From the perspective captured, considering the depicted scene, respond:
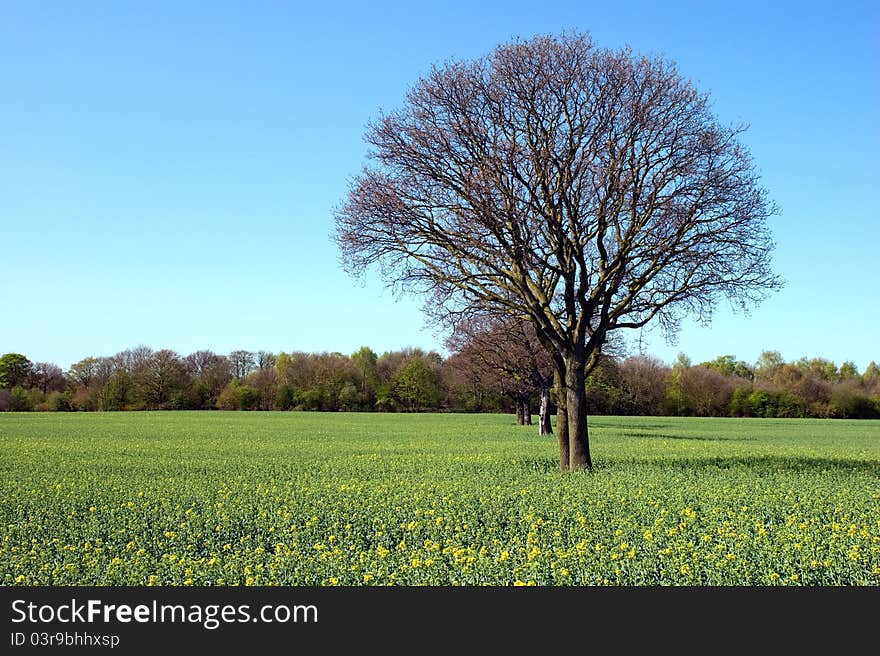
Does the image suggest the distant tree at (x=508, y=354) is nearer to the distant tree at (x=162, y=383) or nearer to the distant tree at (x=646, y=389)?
the distant tree at (x=646, y=389)

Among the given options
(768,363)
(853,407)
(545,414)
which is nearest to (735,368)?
(768,363)

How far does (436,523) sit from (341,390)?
105m

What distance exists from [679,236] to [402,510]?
12659 mm

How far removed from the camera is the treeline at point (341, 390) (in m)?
Answer: 110

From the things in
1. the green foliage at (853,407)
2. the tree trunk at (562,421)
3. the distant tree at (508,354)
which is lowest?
the green foliage at (853,407)

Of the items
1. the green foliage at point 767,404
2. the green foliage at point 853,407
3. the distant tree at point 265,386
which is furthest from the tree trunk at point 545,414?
the green foliage at point 853,407

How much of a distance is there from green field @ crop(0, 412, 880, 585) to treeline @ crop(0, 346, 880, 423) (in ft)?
262

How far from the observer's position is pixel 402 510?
15258 mm

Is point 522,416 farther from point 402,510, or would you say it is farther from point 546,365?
point 402,510

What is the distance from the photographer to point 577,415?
23750 mm

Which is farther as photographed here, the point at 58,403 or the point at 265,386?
the point at 265,386

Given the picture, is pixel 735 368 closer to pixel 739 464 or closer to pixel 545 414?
pixel 545 414

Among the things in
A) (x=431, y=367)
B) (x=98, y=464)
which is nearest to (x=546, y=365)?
(x=98, y=464)

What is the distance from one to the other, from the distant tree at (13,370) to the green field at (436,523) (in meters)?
105
